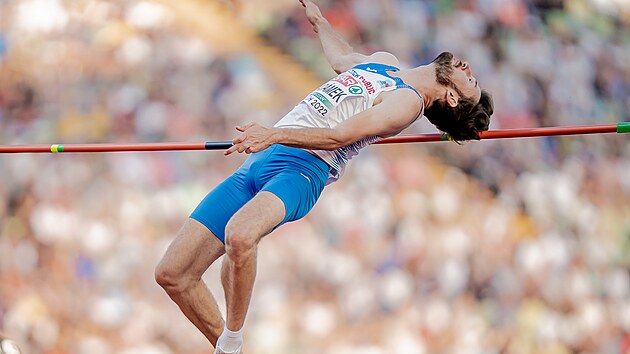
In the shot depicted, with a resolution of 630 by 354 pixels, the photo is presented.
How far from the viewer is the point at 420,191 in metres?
5.28

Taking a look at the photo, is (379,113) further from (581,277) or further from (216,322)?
(581,277)

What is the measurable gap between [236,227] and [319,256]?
7.40ft

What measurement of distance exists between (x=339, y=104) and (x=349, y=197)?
2.00 meters

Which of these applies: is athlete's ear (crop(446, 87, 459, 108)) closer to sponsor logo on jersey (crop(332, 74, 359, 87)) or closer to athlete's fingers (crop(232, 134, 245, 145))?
sponsor logo on jersey (crop(332, 74, 359, 87))

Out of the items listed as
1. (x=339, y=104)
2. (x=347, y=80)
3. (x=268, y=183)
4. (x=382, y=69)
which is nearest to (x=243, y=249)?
(x=268, y=183)

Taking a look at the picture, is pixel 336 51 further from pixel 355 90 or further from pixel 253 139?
pixel 253 139

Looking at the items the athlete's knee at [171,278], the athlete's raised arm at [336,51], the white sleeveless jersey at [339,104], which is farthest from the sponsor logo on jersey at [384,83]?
the athlete's knee at [171,278]

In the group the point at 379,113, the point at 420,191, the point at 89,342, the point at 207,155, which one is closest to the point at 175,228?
the point at 207,155

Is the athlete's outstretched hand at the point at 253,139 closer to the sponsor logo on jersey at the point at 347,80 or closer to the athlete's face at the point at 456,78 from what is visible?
the sponsor logo on jersey at the point at 347,80

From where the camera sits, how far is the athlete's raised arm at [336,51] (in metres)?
3.60

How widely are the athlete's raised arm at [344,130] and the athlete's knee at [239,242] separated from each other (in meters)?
0.24

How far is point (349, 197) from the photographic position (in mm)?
5238

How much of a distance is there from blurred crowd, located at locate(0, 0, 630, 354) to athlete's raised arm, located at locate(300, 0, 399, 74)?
5.21 feet

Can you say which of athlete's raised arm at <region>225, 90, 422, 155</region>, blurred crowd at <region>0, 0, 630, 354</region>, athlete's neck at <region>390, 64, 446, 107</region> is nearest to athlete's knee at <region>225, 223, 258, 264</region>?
athlete's raised arm at <region>225, 90, 422, 155</region>
